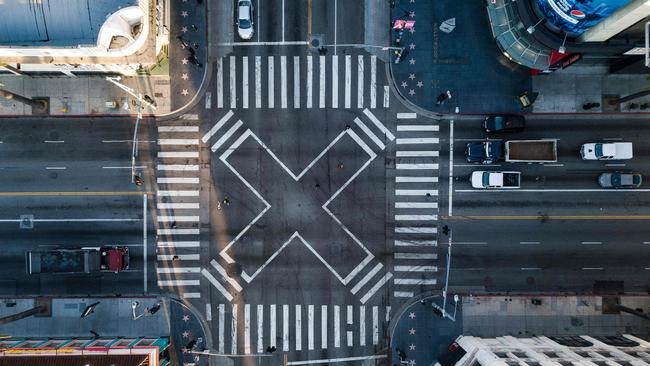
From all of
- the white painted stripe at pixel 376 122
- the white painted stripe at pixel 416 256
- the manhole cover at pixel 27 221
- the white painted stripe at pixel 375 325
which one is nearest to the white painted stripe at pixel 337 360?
the white painted stripe at pixel 375 325

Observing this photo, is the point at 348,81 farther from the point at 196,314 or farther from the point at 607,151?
the point at 196,314

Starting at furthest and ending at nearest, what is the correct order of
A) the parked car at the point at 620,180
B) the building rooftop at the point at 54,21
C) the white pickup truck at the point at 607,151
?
the parked car at the point at 620,180, the white pickup truck at the point at 607,151, the building rooftop at the point at 54,21

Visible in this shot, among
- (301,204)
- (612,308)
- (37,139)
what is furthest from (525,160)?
(37,139)

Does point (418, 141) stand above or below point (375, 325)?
above

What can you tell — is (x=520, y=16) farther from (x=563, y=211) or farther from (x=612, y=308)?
(x=612, y=308)

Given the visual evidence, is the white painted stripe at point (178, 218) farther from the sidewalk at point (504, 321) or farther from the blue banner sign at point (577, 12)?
the blue banner sign at point (577, 12)

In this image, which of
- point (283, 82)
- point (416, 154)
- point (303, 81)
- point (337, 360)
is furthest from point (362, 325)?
point (283, 82)

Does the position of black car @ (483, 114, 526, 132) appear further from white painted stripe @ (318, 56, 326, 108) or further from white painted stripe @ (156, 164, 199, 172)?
white painted stripe @ (156, 164, 199, 172)

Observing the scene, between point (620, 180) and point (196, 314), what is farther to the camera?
point (196, 314)
